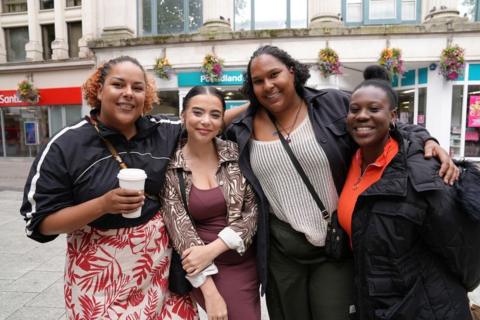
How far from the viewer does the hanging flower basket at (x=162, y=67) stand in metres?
13.7

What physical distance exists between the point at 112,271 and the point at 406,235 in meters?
1.54

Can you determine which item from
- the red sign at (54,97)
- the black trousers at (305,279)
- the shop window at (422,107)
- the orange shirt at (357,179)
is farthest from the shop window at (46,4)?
the orange shirt at (357,179)

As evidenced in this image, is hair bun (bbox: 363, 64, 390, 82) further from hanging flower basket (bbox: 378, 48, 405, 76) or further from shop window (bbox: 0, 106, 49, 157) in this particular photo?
shop window (bbox: 0, 106, 49, 157)

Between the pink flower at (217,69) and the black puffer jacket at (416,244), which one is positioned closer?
the black puffer jacket at (416,244)

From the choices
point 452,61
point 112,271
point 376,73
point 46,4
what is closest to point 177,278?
point 112,271

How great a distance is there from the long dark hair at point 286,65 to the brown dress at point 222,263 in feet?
2.42

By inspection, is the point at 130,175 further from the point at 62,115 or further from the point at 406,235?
the point at 62,115

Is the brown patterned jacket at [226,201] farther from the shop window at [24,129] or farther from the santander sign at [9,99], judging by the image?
the santander sign at [9,99]

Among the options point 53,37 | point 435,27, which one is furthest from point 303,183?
point 53,37

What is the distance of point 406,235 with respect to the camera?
1.82 meters

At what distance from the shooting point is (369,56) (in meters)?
13.0

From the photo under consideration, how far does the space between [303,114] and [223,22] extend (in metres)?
12.2

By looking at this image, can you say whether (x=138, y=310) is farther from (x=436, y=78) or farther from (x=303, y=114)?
(x=436, y=78)

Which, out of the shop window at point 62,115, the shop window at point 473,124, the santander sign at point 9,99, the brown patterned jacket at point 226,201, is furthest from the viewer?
the santander sign at point 9,99
